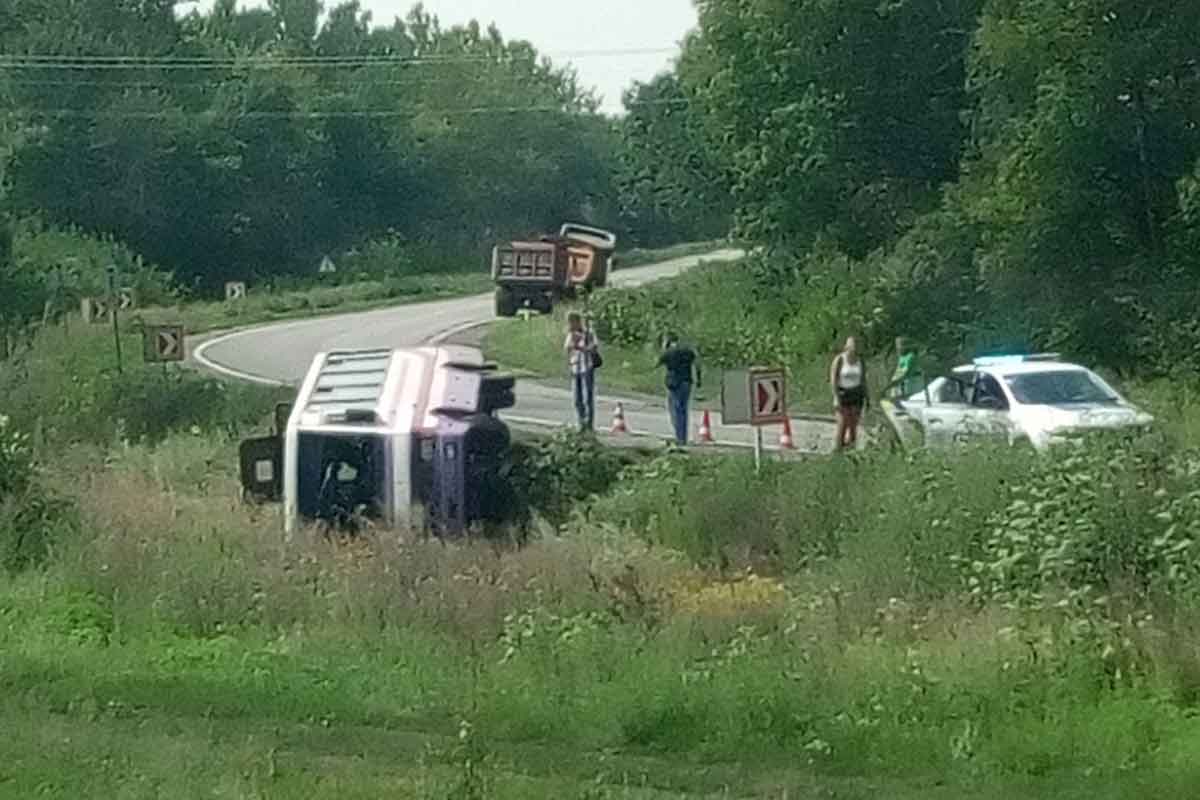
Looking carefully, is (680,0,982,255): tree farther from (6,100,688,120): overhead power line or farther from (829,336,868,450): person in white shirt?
(6,100,688,120): overhead power line

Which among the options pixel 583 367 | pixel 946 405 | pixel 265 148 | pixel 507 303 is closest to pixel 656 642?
pixel 946 405

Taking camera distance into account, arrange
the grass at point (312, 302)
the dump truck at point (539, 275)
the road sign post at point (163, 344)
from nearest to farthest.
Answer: the road sign post at point (163, 344) → the dump truck at point (539, 275) → the grass at point (312, 302)

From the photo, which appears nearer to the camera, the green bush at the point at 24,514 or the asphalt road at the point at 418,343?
the green bush at the point at 24,514

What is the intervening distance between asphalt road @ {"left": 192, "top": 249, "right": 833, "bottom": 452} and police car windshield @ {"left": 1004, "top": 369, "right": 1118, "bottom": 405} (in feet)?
8.46

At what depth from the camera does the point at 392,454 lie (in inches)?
1075

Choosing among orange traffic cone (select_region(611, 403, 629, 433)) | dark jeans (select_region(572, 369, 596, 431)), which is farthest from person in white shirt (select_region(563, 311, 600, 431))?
orange traffic cone (select_region(611, 403, 629, 433))

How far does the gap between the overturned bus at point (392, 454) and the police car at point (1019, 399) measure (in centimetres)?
511

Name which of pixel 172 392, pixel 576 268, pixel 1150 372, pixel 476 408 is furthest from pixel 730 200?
pixel 476 408

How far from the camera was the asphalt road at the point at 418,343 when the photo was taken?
39750mm

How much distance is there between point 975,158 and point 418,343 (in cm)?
1603

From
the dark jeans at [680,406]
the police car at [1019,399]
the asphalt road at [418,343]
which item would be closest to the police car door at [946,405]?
the police car at [1019,399]

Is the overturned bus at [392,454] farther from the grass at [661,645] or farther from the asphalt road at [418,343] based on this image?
the asphalt road at [418,343]

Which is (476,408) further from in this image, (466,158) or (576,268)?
(466,158)

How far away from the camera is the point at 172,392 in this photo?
4066 cm
